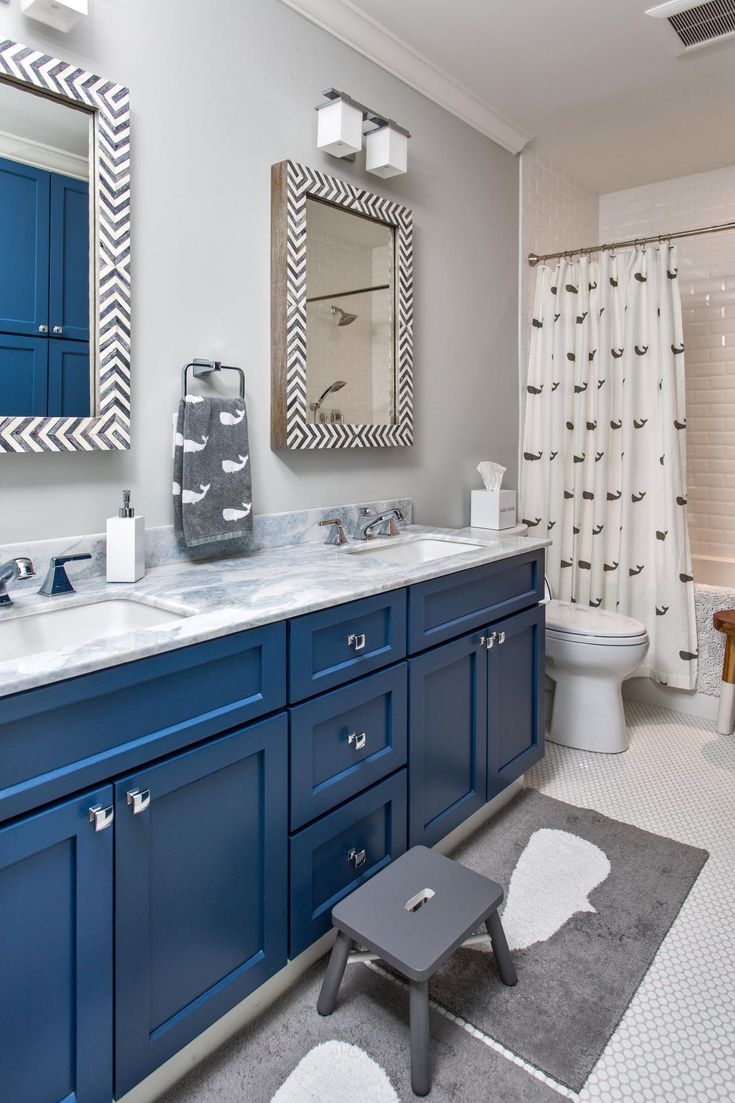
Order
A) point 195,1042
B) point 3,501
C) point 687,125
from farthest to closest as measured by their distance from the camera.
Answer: point 687,125, point 3,501, point 195,1042

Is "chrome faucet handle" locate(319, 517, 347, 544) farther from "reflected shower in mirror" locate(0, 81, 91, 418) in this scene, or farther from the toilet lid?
the toilet lid

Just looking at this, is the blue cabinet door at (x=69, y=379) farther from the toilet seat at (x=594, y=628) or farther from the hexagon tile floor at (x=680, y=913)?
the toilet seat at (x=594, y=628)

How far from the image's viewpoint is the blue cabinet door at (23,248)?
4.57 ft

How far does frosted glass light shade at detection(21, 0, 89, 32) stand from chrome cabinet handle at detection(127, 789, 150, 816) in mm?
1508

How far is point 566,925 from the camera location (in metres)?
1.74

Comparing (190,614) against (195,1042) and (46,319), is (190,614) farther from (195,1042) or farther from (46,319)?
(195,1042)

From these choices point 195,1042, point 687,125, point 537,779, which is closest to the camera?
point 195,1042

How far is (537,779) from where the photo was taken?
8.22 ft

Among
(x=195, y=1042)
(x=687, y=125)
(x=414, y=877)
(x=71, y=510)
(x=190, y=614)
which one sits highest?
(x=687, y=125)

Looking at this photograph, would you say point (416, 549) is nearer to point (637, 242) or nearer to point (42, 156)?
point (42, 156)

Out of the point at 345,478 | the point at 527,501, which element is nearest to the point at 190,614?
the point at 345,478

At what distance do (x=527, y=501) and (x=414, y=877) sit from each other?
2128 millimetres

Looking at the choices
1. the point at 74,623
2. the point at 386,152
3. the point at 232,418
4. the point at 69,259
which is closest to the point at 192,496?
the point at 232,418

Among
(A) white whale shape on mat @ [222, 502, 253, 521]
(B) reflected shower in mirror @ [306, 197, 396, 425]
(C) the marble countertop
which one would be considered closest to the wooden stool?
(C) the marble countertop
